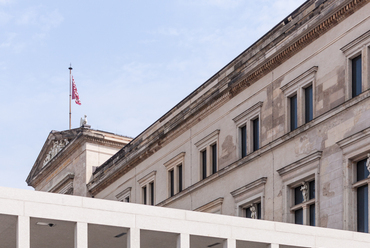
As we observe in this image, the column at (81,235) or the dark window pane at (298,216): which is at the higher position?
the dark window pane at (298,216)

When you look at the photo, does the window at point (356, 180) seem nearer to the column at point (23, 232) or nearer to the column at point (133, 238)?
the column at point (133, 238)

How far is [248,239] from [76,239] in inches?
204

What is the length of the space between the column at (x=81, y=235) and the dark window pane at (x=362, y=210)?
1043 cm

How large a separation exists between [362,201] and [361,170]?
1.10m

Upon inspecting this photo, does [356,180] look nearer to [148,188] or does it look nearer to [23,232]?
[23,232]

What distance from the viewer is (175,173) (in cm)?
3912

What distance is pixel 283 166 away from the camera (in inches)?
1143

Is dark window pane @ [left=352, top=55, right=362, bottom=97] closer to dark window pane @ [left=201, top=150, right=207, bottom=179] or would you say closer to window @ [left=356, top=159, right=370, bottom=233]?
window @ [left=356, top=159, right=370, bottom=233]

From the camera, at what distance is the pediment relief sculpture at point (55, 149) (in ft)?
191

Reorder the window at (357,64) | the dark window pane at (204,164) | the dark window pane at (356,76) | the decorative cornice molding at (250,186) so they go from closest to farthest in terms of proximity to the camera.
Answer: the window at (357,64)
the dark window pane at (356,76)
the decorative cornice molding at (250,186)
the dark window pane at (204,164)

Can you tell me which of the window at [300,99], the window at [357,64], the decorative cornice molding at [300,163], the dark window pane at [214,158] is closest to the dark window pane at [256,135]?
the window at [300,99]

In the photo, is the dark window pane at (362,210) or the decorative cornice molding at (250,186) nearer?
the dark window pane at (362,210)

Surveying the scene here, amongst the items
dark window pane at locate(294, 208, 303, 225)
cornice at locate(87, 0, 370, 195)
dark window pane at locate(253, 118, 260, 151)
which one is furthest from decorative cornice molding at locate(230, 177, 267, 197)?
cornice at locate(87, 0, 370, 195)

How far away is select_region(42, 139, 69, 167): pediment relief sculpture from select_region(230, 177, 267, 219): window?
28375 mm
